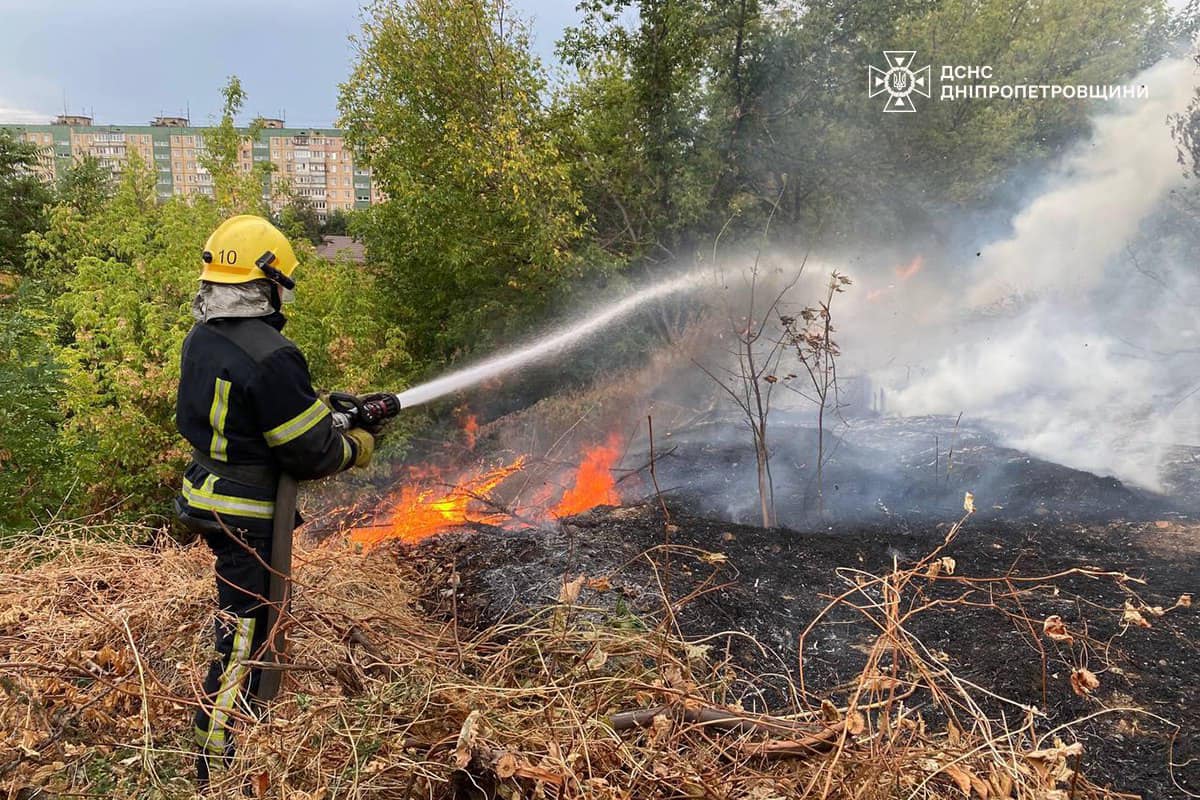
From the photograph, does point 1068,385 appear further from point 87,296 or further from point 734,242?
point 87,296

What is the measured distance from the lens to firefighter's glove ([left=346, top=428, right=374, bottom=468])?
3297 millimetres

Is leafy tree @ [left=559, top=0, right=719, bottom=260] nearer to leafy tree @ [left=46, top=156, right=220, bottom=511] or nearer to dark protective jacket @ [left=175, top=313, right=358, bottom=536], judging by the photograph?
leafy tree @ [left=46, top=156, right=220, bottom=511]

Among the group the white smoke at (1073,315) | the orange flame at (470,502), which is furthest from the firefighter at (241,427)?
the white smoke at (1073,315)

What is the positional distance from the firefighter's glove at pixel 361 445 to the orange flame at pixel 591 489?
3088 millimetres

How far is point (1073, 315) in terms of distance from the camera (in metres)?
14.1

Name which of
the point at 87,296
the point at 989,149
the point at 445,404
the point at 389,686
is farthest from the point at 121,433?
the point at 989,149

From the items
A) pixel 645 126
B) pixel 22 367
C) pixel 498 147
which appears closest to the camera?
pixel 22 367

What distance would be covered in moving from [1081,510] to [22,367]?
8.42 m

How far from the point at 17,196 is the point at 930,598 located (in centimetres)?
2101

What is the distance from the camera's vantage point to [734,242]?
1031cm

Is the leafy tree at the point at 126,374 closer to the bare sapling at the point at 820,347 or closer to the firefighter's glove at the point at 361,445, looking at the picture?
the firefighter's glove at the point at 361,445

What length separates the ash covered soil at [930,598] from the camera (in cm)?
337

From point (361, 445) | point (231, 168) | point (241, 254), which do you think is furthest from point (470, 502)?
point (231, 168)

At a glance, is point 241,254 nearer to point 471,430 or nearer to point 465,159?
point 465,159
